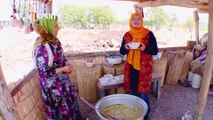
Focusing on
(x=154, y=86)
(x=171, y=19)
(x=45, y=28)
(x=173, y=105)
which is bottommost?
(x=173, y=105)

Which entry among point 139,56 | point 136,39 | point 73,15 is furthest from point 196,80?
point 73,15

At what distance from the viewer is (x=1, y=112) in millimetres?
1350

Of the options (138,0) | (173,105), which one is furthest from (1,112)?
(138,0)

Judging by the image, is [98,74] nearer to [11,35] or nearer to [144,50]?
[144,50]

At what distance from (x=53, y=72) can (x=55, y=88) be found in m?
0.19

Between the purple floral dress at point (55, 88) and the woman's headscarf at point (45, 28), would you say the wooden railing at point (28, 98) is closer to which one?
the purple floral dress at point (55, 88)

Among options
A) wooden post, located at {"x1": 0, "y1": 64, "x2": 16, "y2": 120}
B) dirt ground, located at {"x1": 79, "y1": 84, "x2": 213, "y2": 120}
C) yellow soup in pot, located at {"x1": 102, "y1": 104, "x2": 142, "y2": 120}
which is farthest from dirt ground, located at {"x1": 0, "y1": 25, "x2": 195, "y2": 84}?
wooden post, located at {"x1": 0, "y1": 64, "x2": 16, "y2": 120}

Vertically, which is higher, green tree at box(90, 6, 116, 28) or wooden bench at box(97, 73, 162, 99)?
green tree at box(90, 6, 116, 28)

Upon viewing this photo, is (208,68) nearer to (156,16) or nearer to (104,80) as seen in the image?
(104,80)

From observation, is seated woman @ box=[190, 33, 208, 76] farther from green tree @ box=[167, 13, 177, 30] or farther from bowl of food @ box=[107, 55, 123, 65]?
green tree @ box=[167, 13, 177, 30]

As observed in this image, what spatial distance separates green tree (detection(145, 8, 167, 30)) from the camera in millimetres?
12359

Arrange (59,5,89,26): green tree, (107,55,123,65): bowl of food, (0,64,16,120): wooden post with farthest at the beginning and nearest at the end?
1. (59,5,89,26): green tree
2. (107,55,123,65): bowl of food
3. (0,64,16,120): wooden post

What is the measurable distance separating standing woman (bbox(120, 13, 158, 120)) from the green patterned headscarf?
976 mm

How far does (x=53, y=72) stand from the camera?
217 cm
